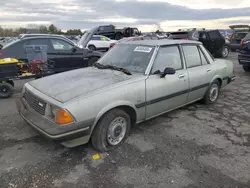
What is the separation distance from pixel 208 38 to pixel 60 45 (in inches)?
352

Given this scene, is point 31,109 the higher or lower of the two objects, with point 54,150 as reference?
higher

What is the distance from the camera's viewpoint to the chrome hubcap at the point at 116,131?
3129 millimetres

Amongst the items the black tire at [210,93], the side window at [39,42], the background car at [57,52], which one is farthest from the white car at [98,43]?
the black tire at [210,93]

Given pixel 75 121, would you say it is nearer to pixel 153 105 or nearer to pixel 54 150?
pixel 54 150

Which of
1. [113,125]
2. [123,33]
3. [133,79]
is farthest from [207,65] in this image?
[123,33]

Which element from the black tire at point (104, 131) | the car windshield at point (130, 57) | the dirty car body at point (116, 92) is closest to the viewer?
the dirty car body at point (116, 92)

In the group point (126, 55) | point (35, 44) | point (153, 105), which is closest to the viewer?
point (153, 105)

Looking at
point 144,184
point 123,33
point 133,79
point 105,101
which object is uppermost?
point 123,33

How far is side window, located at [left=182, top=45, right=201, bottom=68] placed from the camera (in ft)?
14.3

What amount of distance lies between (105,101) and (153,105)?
39.9 inches

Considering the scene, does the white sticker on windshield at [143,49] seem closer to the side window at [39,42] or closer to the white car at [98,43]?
the side window at [39,42]

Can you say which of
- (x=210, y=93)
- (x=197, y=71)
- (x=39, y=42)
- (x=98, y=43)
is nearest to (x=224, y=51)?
(x=210, y=93)

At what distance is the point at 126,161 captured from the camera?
2.96 m

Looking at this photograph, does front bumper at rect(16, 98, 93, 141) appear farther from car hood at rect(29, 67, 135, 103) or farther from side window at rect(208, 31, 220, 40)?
side window at rect(208, 31, 220, 40)
